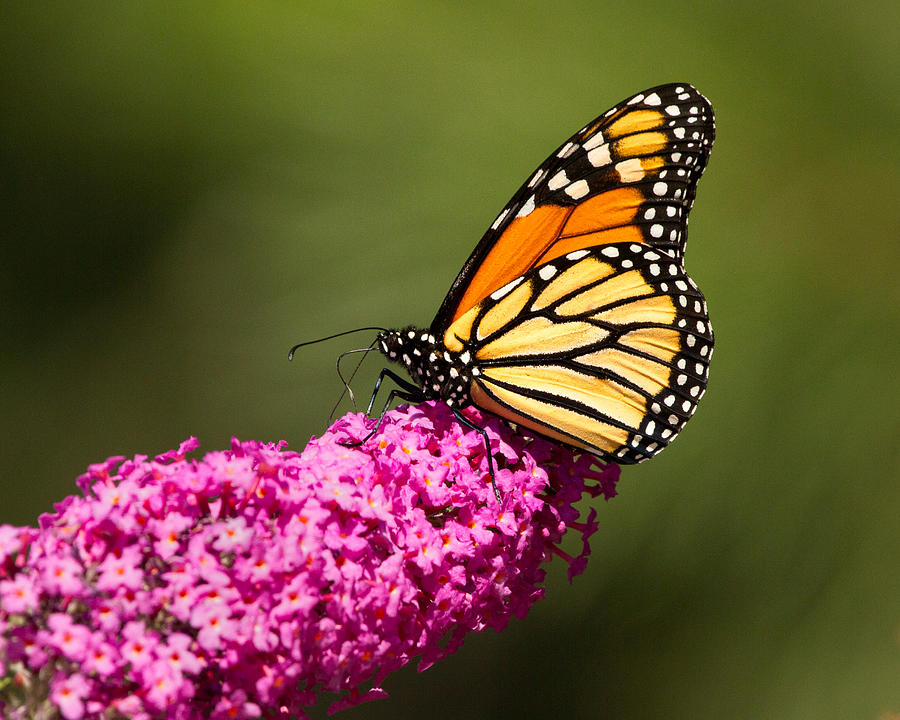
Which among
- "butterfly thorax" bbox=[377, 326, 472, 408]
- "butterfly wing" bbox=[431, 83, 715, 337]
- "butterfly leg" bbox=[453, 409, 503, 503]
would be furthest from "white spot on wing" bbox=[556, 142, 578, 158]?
"butterfly leg" bbox=[453, 409, 503, 503]

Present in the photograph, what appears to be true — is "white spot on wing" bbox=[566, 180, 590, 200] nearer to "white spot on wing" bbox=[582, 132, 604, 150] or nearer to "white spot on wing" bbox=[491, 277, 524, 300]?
"white spot on wing" bbox=[582, 132, 604, 150]

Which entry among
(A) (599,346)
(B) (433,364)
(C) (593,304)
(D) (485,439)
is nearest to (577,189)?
(C) (593,304)

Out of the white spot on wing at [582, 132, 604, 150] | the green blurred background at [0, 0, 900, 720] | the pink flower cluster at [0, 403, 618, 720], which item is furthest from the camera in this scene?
the green blurred background at [0, 0, 900, 720]

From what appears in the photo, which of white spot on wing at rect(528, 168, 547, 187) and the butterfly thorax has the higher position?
white spot on wing at rect(528, 168, 547, 187)

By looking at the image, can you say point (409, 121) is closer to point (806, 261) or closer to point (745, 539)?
point (806, 261)

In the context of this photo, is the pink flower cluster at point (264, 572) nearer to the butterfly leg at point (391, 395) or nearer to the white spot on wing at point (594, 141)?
the butterfly leg at point (391, 395)

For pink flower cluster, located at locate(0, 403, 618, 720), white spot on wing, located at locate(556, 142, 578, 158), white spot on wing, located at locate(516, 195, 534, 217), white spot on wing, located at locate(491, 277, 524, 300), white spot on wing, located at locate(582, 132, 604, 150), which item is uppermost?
white spot on wing, located at locate(556, 142, 578, 158)

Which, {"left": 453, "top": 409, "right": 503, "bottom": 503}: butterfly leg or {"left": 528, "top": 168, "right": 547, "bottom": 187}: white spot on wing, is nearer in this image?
{"left": 453, "top": 409, "right": 503, "bottom": 503}: butterfly leg

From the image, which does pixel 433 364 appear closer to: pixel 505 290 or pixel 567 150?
pixel 505 290

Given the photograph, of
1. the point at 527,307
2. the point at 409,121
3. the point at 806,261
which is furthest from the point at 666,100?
the point at 409,121
